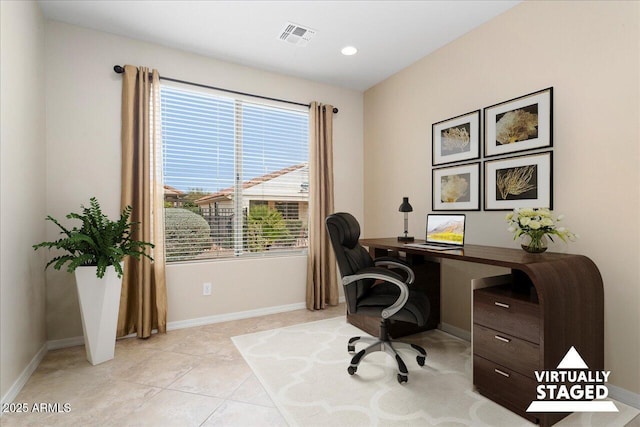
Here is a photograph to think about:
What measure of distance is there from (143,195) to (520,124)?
324 centimetres

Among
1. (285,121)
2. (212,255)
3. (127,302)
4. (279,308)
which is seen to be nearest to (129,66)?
(285,121)

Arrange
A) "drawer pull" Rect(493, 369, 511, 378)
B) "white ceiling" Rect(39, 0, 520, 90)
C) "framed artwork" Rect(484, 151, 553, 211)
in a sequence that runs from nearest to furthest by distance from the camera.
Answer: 1. "drawer pull" Rect(493, 369, 511, 378)
2. "framed artwork" Rect(484, 151, 553, 211)
3. "white ceiling" Rect(39, 0, 520, 90)

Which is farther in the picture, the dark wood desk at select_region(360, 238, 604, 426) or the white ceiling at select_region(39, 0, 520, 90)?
the white ceiling at select_region(39, 0, 520, 90)

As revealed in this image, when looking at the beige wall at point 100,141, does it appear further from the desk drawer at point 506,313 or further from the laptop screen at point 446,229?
the desk drawer at point 506,313

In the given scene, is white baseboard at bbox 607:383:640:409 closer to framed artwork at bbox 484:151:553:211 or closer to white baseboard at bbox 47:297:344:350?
framed artwork at bbox 484:151:553:211

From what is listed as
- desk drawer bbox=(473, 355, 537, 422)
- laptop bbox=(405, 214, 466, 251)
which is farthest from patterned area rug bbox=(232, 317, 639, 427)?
laptop bbox=(405, 214, 466, 251)

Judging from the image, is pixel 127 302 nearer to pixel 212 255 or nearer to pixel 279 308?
pixel 212 255

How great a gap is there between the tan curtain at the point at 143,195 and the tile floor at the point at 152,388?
24 centimetres

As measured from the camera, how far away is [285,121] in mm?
3795

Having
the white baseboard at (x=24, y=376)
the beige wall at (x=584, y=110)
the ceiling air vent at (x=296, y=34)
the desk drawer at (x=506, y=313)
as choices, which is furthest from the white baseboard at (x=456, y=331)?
the white baseboard at (x=24, y=376)

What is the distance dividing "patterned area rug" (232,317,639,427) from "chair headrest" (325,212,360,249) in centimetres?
90

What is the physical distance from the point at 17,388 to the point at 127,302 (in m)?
0.95

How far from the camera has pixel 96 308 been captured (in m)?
2.36

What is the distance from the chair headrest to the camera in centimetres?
227
